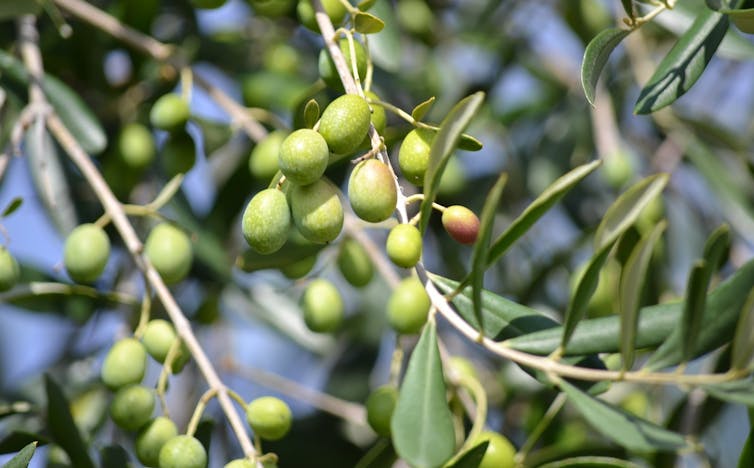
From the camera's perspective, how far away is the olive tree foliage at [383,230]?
0.83 meters

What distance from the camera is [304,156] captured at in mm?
820

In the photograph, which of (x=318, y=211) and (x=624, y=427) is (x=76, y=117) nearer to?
(x=318, y=211)

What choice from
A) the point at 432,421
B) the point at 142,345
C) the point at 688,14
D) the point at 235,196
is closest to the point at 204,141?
the point at 235,196

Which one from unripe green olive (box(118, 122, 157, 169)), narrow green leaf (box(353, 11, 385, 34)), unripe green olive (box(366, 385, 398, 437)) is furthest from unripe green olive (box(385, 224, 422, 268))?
unripe green olive (box(118, 122, 157, 169))

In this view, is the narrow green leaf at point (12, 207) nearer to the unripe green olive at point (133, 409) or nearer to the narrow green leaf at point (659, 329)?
the unripe green olive at point (133, 409)

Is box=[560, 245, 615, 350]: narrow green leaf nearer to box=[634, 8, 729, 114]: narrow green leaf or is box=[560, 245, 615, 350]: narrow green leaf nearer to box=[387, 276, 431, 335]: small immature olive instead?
box=[634, 8, 729, 114]: narrow green leaf

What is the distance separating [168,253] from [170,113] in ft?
0.82

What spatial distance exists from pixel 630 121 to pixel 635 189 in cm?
150

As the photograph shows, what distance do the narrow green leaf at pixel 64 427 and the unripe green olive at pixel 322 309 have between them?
32 cm

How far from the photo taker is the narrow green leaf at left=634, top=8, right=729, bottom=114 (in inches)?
36.8

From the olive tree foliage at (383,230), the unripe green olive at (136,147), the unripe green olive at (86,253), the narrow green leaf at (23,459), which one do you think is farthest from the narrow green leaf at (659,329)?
the unripe green olive at (136,147)

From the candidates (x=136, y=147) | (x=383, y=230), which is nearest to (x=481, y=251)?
(x=136, y=147)

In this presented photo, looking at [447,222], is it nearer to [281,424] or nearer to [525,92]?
[281,424]

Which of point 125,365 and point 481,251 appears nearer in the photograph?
point 481,251
